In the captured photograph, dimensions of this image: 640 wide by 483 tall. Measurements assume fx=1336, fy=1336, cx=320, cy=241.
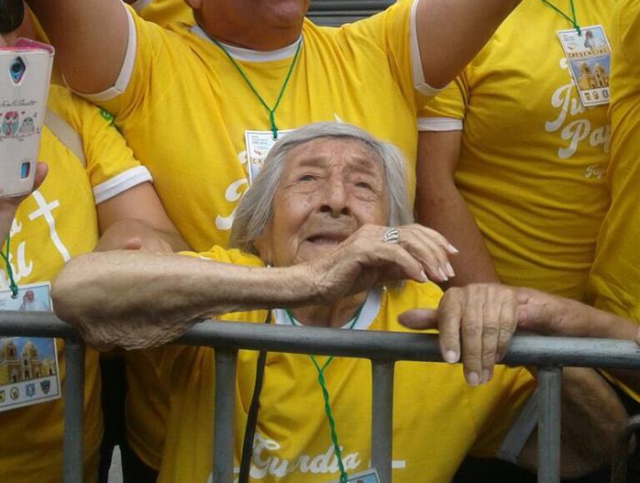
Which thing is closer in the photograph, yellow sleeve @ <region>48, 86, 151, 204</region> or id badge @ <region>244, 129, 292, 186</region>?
yellow sleeve @ <region>48, 86, 151, 204</region>

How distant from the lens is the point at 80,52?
2746mm

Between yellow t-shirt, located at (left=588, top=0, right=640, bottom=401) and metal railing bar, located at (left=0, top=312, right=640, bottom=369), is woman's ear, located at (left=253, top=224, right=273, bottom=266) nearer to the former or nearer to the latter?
metal railing bar, located at (left=0, top=312, right=640, bottom=369)

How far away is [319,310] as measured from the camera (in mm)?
2520

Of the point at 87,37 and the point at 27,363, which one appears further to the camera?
the point at 87,37

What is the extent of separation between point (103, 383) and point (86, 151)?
485mm

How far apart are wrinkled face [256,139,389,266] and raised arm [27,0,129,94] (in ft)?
1.43

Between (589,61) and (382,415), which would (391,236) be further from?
(589,61)

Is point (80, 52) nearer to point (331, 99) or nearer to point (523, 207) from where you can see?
point (331, 99)

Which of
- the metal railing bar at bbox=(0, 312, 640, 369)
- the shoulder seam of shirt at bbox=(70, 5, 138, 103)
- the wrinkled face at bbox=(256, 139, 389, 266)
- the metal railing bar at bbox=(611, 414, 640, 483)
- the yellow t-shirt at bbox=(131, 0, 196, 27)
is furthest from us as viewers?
the yellow t-shirt at bbox=(131, 0, 196, 27)

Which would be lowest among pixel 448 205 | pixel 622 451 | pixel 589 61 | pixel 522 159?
pixel 622 451

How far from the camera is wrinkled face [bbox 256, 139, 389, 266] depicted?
2.58m

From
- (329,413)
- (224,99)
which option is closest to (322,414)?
(329,413)

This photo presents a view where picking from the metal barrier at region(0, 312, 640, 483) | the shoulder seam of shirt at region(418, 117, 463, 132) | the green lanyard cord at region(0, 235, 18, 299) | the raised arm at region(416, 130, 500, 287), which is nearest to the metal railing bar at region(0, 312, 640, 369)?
the metal barrier at region(0, 312, 640, 483)

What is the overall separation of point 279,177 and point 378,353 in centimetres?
75
